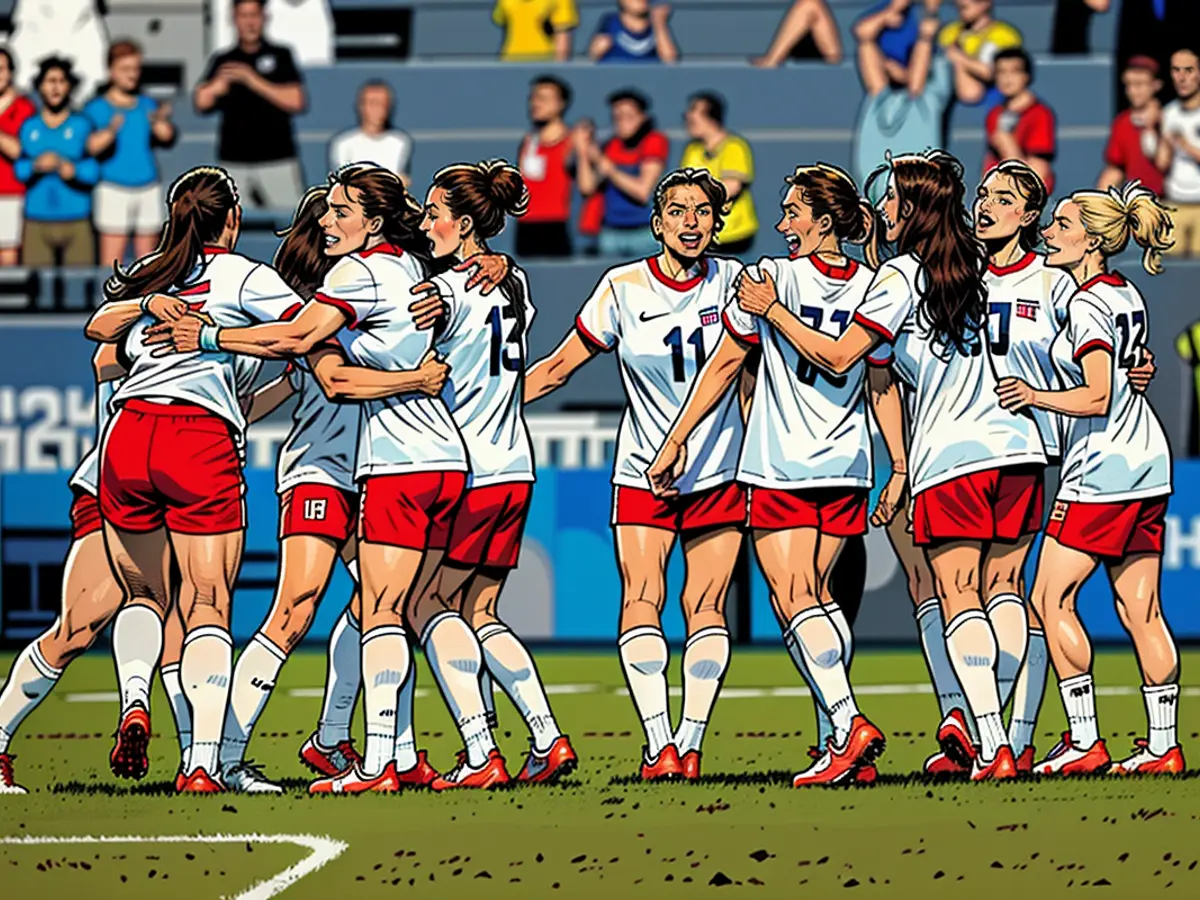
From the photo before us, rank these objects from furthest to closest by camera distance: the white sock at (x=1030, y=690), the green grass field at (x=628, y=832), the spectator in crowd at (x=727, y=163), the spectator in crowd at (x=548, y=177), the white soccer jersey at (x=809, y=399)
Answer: the spectator in crowd at (x=548, y=177)
the spectator in crowd at (x=727, y=163)
the white sock at (x=1030, y=690)
the white soccer jersey at (x=809, y=399)
the green grass field at (x=628, y=832)

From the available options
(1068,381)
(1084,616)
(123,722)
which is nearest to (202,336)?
(123,722)

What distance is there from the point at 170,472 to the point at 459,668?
115 cm

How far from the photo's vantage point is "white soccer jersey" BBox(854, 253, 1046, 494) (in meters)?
7.48

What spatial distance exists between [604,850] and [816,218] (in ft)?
7.56

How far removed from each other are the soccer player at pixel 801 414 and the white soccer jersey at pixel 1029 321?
18.4 inches

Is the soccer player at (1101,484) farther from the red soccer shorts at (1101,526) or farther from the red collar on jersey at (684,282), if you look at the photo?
the red collar on jersey at (684,282)

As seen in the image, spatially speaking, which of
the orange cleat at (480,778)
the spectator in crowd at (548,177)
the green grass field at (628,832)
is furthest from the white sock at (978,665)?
the spectator in crowd at (548,177)

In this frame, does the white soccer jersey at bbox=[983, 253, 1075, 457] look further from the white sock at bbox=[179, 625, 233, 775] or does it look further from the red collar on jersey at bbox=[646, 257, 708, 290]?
the white sock at bbox=[179, 625, 233, 775]

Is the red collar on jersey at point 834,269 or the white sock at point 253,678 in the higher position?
the red collar on jersey at point 834,269

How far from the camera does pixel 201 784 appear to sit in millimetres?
7328

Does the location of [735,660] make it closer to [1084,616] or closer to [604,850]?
[1084,616]

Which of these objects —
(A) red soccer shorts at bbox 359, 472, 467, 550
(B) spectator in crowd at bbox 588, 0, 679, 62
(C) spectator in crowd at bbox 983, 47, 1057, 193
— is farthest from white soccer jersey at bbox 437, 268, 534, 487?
(B) spectator in crowd at bbox 588, 0, 679, 62

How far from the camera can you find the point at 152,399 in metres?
7.20

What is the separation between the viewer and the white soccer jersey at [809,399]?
747 cm
